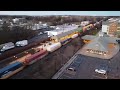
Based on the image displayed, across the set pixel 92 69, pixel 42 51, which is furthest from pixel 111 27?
pixel 42 51

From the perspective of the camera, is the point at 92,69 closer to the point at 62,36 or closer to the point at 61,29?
the point at 62,36

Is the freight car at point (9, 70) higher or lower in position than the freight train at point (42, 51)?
lower

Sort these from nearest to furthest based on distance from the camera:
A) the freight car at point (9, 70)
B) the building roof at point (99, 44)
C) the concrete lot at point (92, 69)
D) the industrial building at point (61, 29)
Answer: the freight car at point (9, 70) → the concrete lot at point (92, 69) → the building roof at point (99, 44) → the industrial building at point (61, 29)

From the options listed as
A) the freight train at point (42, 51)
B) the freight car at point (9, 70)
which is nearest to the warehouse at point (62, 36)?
the freight train at point (42, 51)

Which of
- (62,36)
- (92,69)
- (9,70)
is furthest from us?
(62,36)

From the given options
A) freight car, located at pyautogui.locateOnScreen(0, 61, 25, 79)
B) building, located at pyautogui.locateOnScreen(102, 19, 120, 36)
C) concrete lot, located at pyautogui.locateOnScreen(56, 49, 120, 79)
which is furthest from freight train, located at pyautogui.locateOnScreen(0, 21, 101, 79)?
concrete lot, located at pyautogui.locateOnScreen(56, 49, 120, 79)

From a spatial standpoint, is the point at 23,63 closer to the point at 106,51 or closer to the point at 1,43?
the point at 1,43

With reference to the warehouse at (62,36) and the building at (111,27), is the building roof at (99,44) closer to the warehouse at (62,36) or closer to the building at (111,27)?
the building at (111,27)

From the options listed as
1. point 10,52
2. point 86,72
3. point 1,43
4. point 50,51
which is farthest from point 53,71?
point 1,43

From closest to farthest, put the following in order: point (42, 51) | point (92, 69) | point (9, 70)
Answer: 1. point (9, 70)
2. point (92, 69)
3. point (42, 51)
